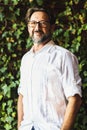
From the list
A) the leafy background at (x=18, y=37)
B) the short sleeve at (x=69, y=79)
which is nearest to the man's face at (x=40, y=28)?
the short sleeve at (x=69, y=79)

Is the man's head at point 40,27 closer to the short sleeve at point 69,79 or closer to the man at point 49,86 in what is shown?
the man at point 49,86

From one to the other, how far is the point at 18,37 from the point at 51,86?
1.15 m

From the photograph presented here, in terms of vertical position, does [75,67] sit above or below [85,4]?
below

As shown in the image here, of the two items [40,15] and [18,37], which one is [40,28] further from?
[18,37]

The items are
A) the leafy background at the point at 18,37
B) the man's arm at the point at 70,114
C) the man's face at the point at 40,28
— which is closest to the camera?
the man's arm at the point at 70,114

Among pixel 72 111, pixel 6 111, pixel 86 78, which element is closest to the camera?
pixel 72 111

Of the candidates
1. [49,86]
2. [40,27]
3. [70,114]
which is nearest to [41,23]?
[40,27]

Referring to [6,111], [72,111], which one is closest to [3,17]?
[6,111]

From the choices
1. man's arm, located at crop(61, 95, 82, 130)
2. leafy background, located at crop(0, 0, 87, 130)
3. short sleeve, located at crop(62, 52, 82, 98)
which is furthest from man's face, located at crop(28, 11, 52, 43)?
leafy background, located at crop(0, 0, 87, 130)

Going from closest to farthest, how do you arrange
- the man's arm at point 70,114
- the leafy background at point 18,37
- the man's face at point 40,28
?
the man's arm at point 70,114 → the man's face at point 40,28 → the leafy background at point 18,37

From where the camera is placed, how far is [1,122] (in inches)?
127

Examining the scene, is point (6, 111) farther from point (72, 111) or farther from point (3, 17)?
point (72, 111)

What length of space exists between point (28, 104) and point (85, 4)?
115 centimetres

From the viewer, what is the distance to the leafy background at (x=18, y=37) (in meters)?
3.01
